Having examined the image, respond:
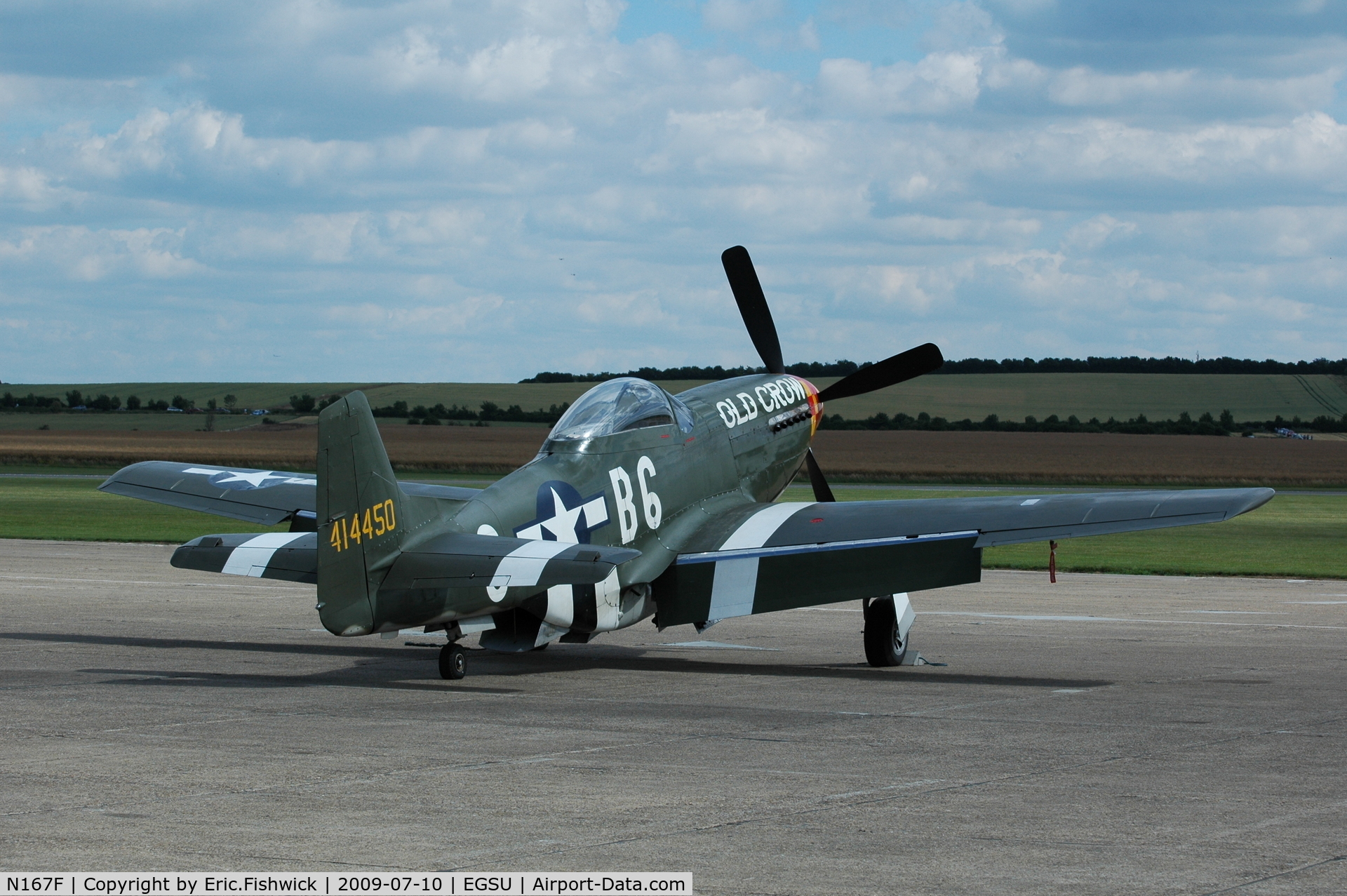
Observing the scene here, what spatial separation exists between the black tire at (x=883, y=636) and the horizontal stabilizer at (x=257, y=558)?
17.4ft

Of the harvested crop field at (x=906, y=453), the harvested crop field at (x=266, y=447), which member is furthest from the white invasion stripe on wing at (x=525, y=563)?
the harvested crop field at (x=266, y=447)

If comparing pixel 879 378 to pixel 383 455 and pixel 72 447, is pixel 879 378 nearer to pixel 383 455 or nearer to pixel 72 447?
pixel 383 455

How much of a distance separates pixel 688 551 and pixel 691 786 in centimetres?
595

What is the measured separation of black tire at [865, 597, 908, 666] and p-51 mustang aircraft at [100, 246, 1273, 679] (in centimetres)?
2

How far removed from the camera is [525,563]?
36.6ft

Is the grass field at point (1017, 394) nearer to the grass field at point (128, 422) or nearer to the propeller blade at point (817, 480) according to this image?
the grass field at point (128, 422)

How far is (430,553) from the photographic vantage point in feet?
37.3

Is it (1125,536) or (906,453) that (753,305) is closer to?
(1125,536)

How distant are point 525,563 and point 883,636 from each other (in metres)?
4.48

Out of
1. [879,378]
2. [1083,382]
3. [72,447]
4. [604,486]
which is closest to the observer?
[604,486]

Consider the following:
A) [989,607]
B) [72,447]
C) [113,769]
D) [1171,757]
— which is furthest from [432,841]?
[72,447]

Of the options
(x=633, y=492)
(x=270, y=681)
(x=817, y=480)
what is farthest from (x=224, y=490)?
(x=817, y=480)

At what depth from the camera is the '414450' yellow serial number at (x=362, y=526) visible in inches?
442

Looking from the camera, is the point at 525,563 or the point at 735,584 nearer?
the point at 525,563
